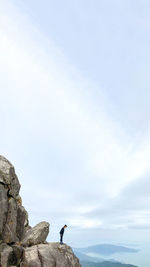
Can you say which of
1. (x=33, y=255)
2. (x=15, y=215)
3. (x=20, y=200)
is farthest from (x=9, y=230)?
(x=20, y=200)

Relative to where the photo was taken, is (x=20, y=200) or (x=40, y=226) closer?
(x=40, y=226)

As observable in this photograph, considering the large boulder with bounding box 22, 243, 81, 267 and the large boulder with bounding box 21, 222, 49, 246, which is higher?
the large boulder with bounding box 21, 222, 49, 246

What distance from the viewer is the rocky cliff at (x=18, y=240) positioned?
3931cm

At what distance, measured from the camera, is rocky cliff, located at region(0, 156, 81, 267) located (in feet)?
129

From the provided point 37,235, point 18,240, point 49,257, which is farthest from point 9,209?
point 49,257

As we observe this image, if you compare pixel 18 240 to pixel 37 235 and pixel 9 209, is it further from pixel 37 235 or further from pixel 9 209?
pixel 9 209

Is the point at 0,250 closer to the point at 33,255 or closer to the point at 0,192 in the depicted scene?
the point at 33,255

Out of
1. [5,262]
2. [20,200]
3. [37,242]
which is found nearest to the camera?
[5,262]

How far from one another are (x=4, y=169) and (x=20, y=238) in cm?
1419

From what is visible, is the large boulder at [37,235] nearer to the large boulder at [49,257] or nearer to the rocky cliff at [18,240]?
the rocky cliff at [18,240]

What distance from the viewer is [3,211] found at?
140ft

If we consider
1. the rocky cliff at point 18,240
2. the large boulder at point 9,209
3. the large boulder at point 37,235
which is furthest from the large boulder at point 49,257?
the large boulder at point 9,209

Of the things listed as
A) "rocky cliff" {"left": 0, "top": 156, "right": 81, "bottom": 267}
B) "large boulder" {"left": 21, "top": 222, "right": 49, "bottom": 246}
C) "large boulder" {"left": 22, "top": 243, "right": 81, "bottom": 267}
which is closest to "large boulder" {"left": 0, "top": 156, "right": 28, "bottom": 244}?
"rocky cliff" {"left": 0, "top": 156, "right": 81, "bottom": 267}

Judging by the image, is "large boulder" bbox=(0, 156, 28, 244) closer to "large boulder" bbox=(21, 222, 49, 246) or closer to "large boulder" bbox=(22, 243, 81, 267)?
"large boulder" bbox=(21, 222, 49, 246)
